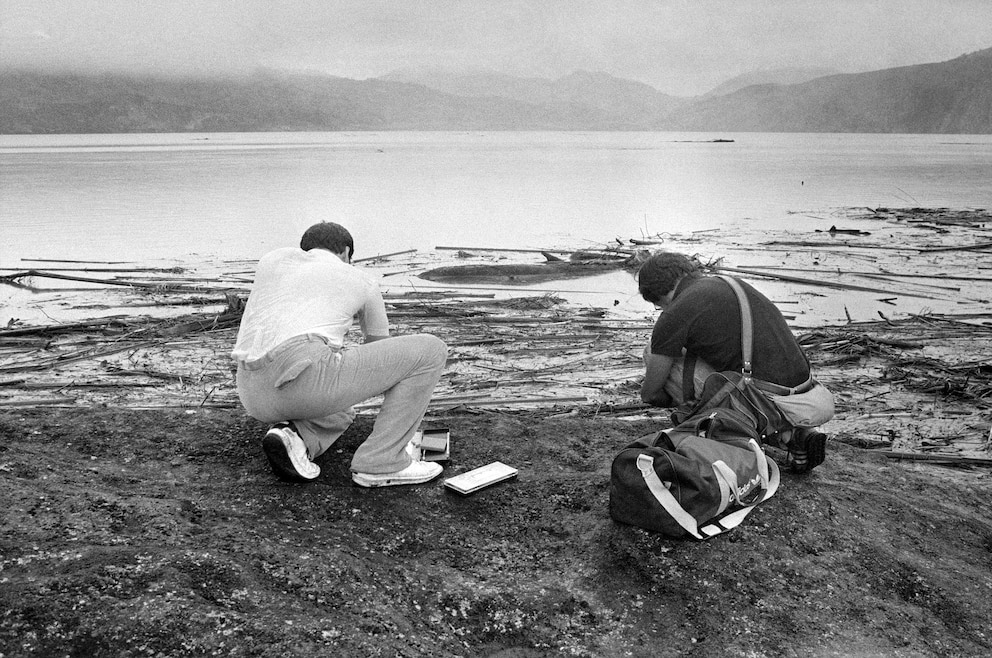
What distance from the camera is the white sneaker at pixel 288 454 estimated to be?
4.06 metres

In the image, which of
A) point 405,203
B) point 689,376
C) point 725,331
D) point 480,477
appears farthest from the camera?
point 405,203

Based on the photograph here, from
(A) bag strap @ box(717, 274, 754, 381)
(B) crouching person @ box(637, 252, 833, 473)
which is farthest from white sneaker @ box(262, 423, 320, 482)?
(A) bag strap @ box(717, 274, 754, 381)

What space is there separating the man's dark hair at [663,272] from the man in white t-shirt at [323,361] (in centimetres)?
125

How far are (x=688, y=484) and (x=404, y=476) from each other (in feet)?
5.08

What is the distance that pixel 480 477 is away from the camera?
4.36 metres

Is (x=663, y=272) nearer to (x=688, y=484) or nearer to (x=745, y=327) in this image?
(x=745, y=327)

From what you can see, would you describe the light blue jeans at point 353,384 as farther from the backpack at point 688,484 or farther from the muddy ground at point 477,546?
the backpack at point 688,484

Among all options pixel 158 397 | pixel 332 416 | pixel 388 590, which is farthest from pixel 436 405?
pixel 388 590

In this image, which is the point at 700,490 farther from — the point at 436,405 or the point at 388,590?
the point at 436,405

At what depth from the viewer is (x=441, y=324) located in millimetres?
8453

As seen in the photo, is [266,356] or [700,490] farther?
[266,356]

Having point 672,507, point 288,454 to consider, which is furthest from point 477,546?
point 288,454

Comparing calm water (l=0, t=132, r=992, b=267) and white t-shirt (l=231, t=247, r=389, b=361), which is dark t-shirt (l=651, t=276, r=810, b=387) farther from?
calm water (l=0, t=132, r=992, b=267)

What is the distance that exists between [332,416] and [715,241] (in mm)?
12429
